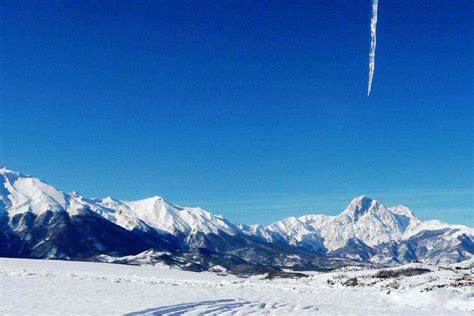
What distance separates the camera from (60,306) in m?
35.3

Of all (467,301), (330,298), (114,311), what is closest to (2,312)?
(114,311)

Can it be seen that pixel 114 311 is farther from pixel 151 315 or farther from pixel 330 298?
pixel 330 298

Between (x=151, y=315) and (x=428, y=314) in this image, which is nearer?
(x=151, y=315)

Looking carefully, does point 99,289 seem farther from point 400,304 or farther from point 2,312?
point 400,304

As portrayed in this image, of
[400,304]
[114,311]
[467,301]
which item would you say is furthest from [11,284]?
[467,301]

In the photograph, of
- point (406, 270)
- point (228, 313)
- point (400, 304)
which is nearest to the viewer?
point (228, 313)

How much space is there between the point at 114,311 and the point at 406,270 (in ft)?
405

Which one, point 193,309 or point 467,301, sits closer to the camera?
point 193,309

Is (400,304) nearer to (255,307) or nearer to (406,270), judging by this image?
(255,307)

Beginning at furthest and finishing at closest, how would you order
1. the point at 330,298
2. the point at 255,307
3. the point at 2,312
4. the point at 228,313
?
the point at 330,298
the point at 255,307
the point at 228,313
the point at 2,312

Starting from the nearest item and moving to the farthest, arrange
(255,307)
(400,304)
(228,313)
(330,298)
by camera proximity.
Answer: (228,313) < (255,307) < (400,304) < (330,298)

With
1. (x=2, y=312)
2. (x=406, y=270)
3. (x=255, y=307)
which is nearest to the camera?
(x=2, y=312)

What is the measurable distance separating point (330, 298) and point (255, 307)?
14817 mm

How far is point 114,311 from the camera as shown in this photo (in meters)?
33.8
